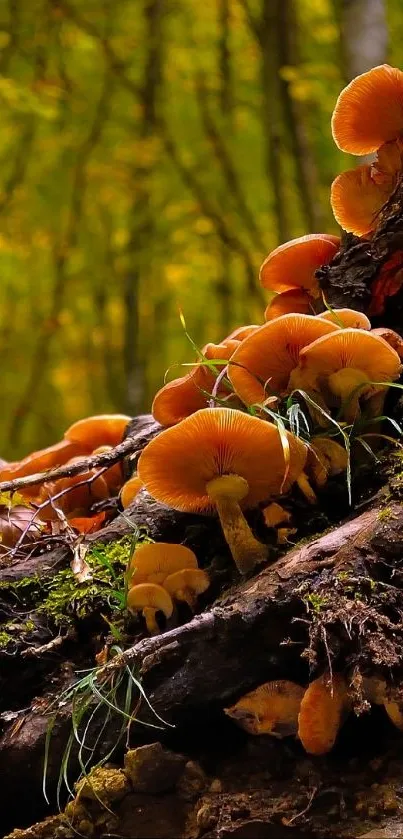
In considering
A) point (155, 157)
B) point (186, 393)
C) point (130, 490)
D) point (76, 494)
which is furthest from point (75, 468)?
point (155, 157)

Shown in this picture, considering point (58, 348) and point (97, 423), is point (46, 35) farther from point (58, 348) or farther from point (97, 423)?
point (97, 423)

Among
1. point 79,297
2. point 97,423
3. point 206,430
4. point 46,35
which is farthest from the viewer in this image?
point 79,297

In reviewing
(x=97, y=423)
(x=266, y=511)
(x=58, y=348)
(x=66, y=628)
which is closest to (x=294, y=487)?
(x=266, y=511)

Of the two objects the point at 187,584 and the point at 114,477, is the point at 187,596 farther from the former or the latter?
the point at 114,477

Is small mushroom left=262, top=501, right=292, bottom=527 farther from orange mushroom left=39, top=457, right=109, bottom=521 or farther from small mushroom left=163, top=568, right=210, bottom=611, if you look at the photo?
orange mushroom left=39, top=457, right=109, bottom=521

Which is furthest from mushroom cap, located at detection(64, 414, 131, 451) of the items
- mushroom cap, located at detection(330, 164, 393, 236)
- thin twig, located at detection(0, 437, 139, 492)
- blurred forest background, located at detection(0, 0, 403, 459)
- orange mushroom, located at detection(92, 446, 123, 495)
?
Result: blurred forest background, located at detection(0, 0, 403, 459)

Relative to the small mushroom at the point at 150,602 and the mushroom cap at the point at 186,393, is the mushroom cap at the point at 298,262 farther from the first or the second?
the small mushroom at the point at 150,602
